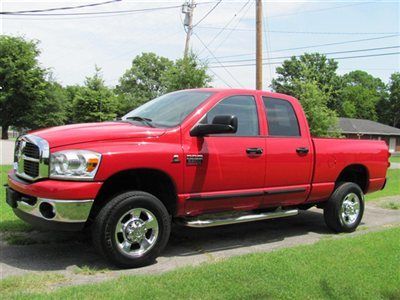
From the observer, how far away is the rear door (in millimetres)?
6355

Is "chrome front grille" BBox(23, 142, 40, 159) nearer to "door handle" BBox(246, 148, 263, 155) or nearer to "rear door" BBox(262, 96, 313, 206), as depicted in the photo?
"door handle" BBox(246, 148, 263, 155)

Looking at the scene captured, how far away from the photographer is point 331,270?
4.95 meters

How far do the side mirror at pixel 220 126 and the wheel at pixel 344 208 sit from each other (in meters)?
2.66

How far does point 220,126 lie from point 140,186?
46.3 inches

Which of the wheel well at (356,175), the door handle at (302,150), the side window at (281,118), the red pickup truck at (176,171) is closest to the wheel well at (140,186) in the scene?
the red pickup truck at (176,171)

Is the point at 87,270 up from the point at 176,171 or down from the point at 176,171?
down

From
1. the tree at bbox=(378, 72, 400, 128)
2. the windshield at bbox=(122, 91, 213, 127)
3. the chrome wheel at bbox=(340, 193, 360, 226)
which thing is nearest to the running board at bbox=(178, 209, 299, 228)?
the windshield at bbox=(122, 91, 213, 127)

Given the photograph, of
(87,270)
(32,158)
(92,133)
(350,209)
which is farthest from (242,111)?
(87,270)

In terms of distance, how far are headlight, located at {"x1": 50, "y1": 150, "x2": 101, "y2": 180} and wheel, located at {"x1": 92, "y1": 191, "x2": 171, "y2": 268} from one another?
0.46 m

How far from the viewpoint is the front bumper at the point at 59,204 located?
15.5 feet

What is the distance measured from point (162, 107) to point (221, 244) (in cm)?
199

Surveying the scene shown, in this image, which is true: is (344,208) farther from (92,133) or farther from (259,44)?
(259,44)

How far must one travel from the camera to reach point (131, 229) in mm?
5113

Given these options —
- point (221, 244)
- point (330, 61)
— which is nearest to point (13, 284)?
point (221, 244)
